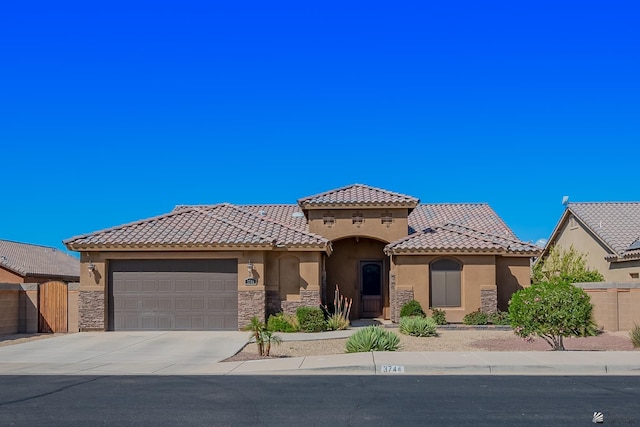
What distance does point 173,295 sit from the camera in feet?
79.0

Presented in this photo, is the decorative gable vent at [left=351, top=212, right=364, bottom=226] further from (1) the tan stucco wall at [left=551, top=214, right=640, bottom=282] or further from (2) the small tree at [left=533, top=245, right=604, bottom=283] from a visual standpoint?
(1) the tan stucco wall at [left=551, top=214, right=640, bottom=282]

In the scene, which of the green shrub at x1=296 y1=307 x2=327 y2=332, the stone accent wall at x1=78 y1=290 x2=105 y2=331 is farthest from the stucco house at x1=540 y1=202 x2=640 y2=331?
the stone accent wall at x1=78 y1=290 x2=105 y2=331

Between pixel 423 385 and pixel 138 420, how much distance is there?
515 cm

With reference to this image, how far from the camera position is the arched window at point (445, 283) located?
26297mm

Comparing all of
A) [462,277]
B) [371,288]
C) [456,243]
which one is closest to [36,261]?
[371,288]

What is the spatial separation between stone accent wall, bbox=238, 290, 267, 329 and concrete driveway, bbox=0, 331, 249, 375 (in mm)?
989

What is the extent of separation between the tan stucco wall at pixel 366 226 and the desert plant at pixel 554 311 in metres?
10.9

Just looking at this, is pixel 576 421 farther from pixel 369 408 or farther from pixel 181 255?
pixel 181 255

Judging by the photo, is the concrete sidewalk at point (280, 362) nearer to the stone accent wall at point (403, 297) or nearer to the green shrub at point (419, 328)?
the green shrub at point (419, 328)

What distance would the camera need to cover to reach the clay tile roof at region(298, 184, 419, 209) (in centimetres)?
2819

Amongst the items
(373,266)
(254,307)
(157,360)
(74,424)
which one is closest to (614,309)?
(373,266)

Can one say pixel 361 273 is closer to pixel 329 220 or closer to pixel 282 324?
pixel 329 220

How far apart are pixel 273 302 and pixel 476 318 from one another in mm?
7445

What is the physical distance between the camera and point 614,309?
922 inches
